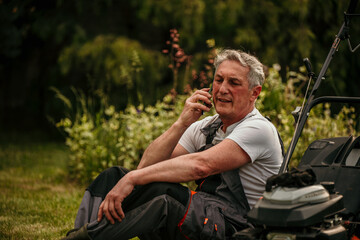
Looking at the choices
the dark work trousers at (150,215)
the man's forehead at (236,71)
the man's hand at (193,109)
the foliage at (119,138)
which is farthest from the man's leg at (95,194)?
the foliage at (119,138)

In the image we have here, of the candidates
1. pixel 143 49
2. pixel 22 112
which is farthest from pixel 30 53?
pixel 143 49

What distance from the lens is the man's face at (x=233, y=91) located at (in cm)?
297

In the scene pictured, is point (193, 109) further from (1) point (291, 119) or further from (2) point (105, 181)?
(1) point (291, 119)

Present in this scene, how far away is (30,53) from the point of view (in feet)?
38.7

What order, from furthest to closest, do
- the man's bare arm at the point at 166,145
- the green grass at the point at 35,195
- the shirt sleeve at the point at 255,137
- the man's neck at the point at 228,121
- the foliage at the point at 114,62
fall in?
the foliage at the point at 114,62 → the green grass at the point at 35,195 → the man's bare arm at the point at 166,145 → the man's neck at the point at 228,121 → the shirt sleeve at the point at 255,137

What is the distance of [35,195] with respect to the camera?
535 centimetres

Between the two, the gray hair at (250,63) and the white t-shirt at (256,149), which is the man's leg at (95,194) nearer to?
the white t-shirt at (256,149)

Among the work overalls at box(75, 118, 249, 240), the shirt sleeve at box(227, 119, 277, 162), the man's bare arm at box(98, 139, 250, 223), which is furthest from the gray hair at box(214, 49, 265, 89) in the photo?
the work overalls at box(75, 118, 249, 240)

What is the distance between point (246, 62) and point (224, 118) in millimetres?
366

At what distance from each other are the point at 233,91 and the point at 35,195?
317cm

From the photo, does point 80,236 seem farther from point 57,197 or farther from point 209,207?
point 57,197

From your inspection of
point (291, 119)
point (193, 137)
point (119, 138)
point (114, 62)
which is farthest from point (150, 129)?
point (114, 62)

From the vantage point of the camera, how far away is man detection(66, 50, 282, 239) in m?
2.66

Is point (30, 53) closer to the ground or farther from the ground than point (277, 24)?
closer to the ground
